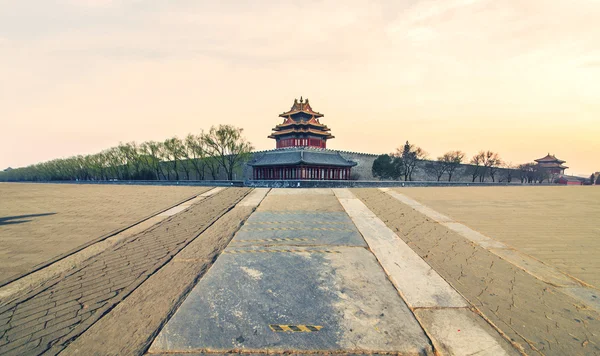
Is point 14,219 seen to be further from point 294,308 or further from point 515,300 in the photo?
point 515,300

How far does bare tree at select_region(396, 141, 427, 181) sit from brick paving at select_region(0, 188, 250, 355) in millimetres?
35773

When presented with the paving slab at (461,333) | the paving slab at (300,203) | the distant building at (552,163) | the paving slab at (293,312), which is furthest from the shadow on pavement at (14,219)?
the distant building at (552,163)

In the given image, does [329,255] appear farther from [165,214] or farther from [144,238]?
[165,214]

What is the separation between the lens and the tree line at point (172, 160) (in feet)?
106

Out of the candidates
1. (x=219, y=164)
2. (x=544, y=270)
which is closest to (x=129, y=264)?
(x=544, y=270)

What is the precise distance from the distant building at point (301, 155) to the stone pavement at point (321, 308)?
2236 cm

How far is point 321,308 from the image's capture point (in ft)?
10.8

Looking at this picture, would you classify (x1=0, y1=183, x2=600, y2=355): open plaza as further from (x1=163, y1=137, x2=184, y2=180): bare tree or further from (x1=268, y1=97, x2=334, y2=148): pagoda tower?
(x1=163, y1=137, x2=184, y2=180): bare tree

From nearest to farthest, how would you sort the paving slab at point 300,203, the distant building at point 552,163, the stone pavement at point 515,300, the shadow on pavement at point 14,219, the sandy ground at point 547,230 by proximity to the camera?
1. the stone pavement at point 515,300
2. the sandy ground at point 547,230
3. the shadow on pavement at point 14,219
4. the paving slab at point 300,203
5. the distant building at point 552,163

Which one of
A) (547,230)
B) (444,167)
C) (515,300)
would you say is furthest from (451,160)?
(515,300)

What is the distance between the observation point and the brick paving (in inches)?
109

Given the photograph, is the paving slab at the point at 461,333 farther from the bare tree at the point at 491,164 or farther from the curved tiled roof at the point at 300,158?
the bare tree at the point at 491,164

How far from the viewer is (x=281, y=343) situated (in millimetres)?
2643

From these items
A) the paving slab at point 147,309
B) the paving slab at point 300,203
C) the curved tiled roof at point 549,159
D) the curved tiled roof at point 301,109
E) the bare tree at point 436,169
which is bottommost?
the paving slab at point 147,309
